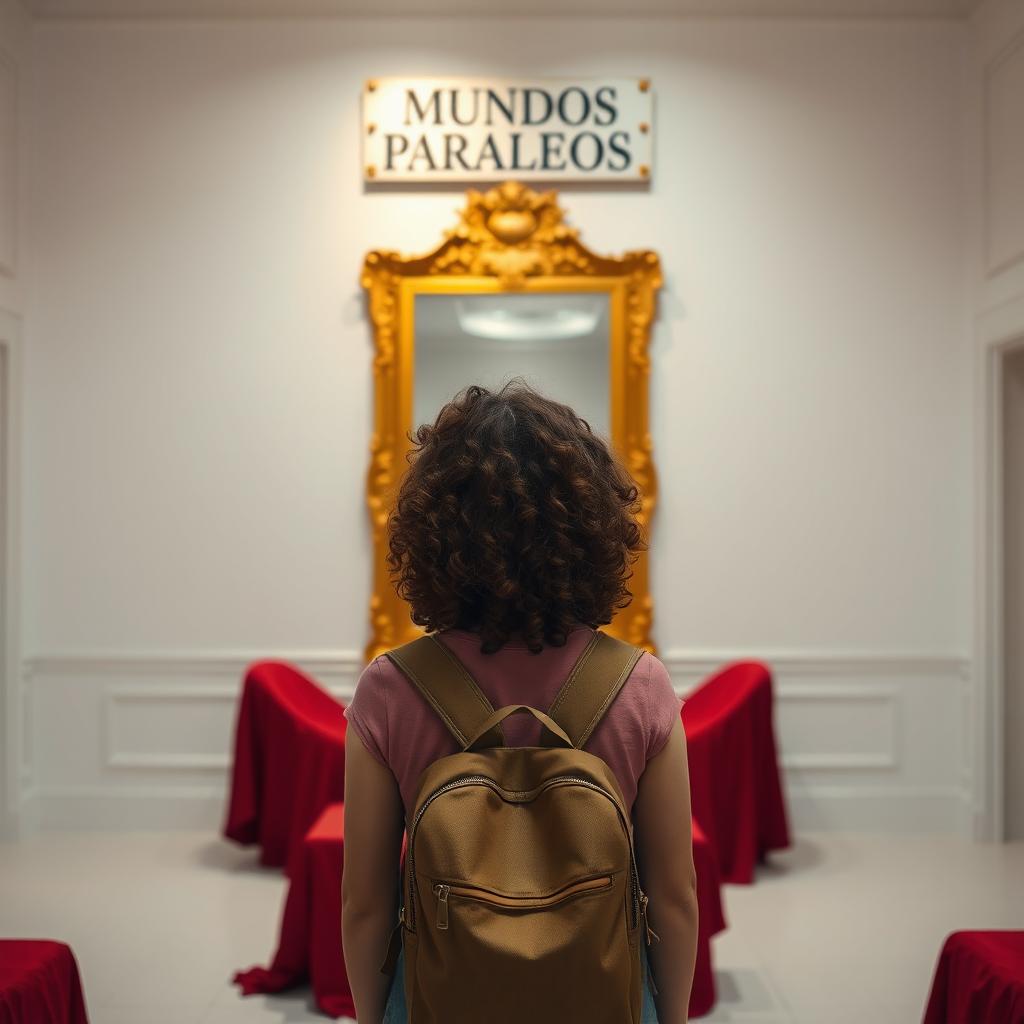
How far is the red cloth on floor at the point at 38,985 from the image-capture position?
79.0 inches

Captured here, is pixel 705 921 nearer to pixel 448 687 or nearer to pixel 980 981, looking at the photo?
pixel 980 981

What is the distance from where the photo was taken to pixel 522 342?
Answer: 4695 mm

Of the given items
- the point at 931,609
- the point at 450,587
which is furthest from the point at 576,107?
the point at 450,587

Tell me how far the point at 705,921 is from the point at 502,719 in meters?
2.04

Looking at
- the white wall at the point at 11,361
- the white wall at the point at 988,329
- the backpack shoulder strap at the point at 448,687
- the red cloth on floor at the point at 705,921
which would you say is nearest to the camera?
the backpack shoulder strap at the point at 448,687

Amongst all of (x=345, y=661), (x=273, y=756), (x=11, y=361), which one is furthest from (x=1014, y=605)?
(x=11, y=361)

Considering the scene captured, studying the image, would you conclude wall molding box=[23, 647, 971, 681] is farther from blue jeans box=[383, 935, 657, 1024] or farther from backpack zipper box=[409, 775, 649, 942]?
backpack zipper box=[409, 775, 649, 942]

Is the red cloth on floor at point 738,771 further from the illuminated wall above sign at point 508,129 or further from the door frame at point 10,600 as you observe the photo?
the door frame at point 10,600

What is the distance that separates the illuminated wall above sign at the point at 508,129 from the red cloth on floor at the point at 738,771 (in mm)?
2236

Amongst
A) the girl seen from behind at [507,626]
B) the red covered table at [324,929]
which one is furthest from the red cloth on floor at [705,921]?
the girl seen from behind at [507,626]

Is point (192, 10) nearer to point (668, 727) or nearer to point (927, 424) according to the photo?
point (927, 424)

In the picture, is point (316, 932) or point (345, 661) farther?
point (345, 661)

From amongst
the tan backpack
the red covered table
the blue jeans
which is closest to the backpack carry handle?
the tan backpack

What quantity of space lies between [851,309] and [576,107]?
1487 millimetres
